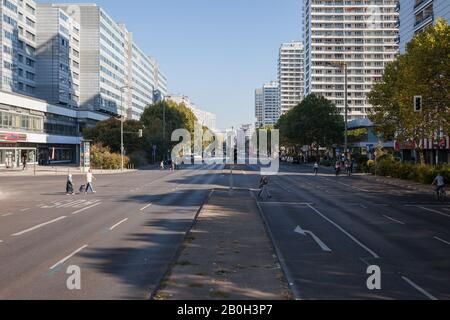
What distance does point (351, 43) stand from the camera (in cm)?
16100

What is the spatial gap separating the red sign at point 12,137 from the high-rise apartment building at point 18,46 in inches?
645

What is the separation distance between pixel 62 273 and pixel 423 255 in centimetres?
975

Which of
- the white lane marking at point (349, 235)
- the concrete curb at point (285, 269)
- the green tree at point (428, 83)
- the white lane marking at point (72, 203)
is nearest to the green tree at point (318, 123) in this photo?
the green tree at point (428, 83)

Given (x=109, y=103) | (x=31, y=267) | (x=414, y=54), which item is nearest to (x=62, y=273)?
(x=31, y=267)

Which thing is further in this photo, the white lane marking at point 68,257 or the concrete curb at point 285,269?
the white lane marking at point 68,257

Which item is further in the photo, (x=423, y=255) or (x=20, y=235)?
(x=20, y=235)

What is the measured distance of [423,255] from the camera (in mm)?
14578

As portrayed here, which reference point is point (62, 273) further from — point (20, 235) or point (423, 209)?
point (423, 209)

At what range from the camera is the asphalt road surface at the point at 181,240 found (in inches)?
425

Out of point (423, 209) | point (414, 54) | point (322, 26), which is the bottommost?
point (423, 209)

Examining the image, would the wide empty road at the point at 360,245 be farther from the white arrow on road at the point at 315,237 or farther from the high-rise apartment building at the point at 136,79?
the high-rise apartment building at the point at 136,79

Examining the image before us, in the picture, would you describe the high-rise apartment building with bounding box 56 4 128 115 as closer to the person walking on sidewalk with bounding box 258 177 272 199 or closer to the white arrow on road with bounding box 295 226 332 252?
the person walking on sidewalk with bounding box 258 177 272 199
